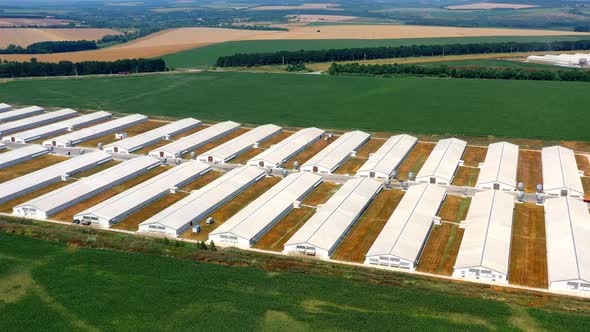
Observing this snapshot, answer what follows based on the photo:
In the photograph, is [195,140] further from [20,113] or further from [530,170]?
[530,170]

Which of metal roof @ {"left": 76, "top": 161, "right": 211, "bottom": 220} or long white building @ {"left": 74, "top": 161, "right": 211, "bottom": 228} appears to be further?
metal roof @ {"left": 76, "top": 161, "right": 211, "bottom": 220}

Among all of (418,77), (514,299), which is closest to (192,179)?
(514,299)

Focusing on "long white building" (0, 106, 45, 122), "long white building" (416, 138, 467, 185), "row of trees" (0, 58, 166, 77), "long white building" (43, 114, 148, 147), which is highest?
"row of trees" (0, 58, 166, 77)

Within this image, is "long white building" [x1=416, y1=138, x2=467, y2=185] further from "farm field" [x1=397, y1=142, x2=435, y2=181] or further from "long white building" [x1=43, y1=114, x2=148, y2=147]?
"long white building" [x1=43, y1=114, x2=148, y2=147]

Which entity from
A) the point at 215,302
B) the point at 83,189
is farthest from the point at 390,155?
the point at 215,302

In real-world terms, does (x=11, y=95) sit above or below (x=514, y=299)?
above

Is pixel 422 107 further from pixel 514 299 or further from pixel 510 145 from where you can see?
pixel 514 299

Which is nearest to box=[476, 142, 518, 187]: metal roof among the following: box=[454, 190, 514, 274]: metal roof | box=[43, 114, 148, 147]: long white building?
box=[454, 190, 514, 274]: metal roof
